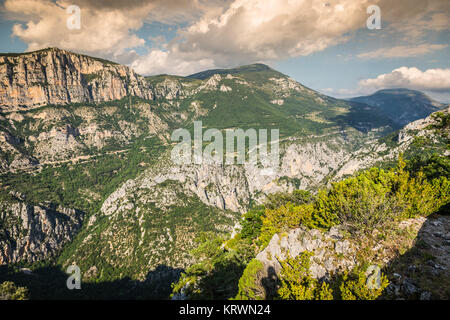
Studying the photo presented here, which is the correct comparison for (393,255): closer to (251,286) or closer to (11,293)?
(251,286)

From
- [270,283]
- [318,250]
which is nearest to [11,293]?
[270,283]

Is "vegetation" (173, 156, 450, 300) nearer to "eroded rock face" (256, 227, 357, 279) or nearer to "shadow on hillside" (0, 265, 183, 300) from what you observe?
"eroded rock face" (256, 227, 357, 279)

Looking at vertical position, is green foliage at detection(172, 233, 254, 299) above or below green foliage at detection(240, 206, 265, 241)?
below

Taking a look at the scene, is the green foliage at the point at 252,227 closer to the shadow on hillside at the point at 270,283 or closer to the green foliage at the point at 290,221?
the green foliage at the point at 290,221

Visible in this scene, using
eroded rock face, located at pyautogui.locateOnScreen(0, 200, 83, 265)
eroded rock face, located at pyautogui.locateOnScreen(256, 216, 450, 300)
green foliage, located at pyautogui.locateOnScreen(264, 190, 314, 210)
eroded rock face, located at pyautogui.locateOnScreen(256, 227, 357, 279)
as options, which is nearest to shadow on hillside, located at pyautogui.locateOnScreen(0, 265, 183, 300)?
eroded rock face, located at pyautogui.locateOnScreen(0, 200, 83, 265)

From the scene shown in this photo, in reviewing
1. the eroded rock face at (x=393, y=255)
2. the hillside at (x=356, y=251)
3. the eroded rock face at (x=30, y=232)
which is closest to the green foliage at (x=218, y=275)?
the hillside at (x=356, y=251)

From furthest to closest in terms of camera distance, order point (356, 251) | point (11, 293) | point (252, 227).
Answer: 1. point (252, 227)
2. point (11, 293)
3. point (356, 251)
